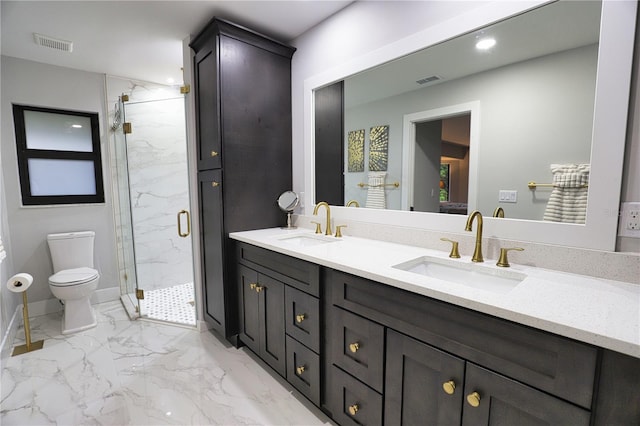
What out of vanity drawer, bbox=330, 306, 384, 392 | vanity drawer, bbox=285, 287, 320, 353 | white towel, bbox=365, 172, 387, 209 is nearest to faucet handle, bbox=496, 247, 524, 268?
vanity drawer, bbox=330, 306, 384, 392

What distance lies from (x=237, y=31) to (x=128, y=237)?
232cm

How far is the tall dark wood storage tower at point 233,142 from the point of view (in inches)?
80.7

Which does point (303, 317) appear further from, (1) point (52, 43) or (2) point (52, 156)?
(2) point (52, 156)

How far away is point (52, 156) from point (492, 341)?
3919 millimetres

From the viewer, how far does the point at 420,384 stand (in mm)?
1053

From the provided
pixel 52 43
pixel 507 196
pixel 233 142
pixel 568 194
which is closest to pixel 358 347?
pixel 507 196

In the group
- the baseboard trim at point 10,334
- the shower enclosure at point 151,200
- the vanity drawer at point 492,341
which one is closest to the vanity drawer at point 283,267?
the vanity drawer at point 492,341

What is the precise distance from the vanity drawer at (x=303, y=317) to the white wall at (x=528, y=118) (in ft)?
3.25

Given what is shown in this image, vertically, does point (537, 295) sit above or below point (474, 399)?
above

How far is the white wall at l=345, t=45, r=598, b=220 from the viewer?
43.9 inches

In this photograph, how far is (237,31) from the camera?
205 cm

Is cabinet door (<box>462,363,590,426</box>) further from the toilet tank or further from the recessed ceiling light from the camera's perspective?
the toilet tank

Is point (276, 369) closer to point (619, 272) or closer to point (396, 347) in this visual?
point (396, 347)

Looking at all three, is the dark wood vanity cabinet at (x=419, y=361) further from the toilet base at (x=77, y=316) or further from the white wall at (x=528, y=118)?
the toilet base at (x=77, y=316)
